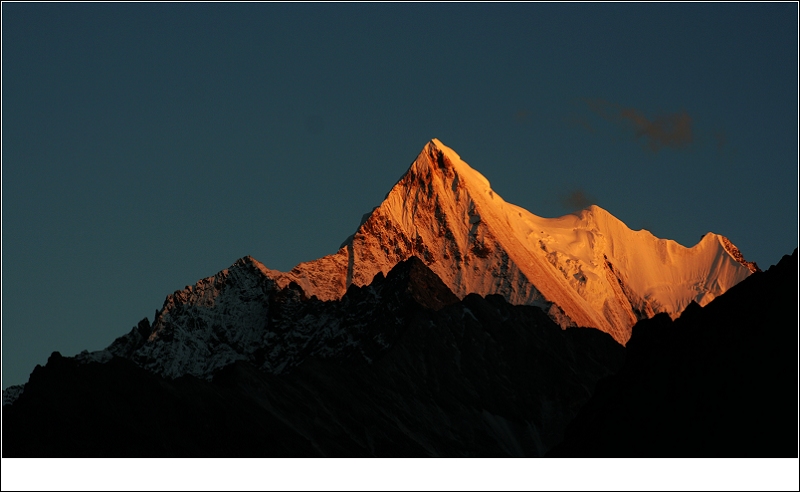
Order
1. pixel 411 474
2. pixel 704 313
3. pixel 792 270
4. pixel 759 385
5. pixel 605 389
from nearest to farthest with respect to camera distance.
→ pixel 411 474 < pixel 759 385 < pixel 792 270 < pixel 704 313 < pixel 605 389

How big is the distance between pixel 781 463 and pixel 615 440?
2883 inches

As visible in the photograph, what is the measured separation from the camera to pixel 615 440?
16175 cm

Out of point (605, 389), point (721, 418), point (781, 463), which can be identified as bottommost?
point (781, 463)

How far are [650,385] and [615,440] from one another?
280 inches

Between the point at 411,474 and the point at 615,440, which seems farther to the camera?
→ the point at 615,440

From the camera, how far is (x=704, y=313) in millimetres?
174250

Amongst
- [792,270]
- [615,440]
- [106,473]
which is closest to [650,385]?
[615,440]

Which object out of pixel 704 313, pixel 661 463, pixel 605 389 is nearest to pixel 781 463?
pixel 661 463

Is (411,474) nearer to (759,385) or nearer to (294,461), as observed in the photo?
(294,461)

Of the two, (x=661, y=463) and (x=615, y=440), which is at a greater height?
(x=615, y=440)

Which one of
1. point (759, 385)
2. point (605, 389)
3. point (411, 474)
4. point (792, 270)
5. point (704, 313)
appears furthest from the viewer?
point (605, 389)

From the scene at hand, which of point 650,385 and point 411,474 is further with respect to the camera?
point 650,385

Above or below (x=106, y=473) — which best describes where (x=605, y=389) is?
above

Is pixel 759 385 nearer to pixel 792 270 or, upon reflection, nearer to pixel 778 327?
pixel 778 327
